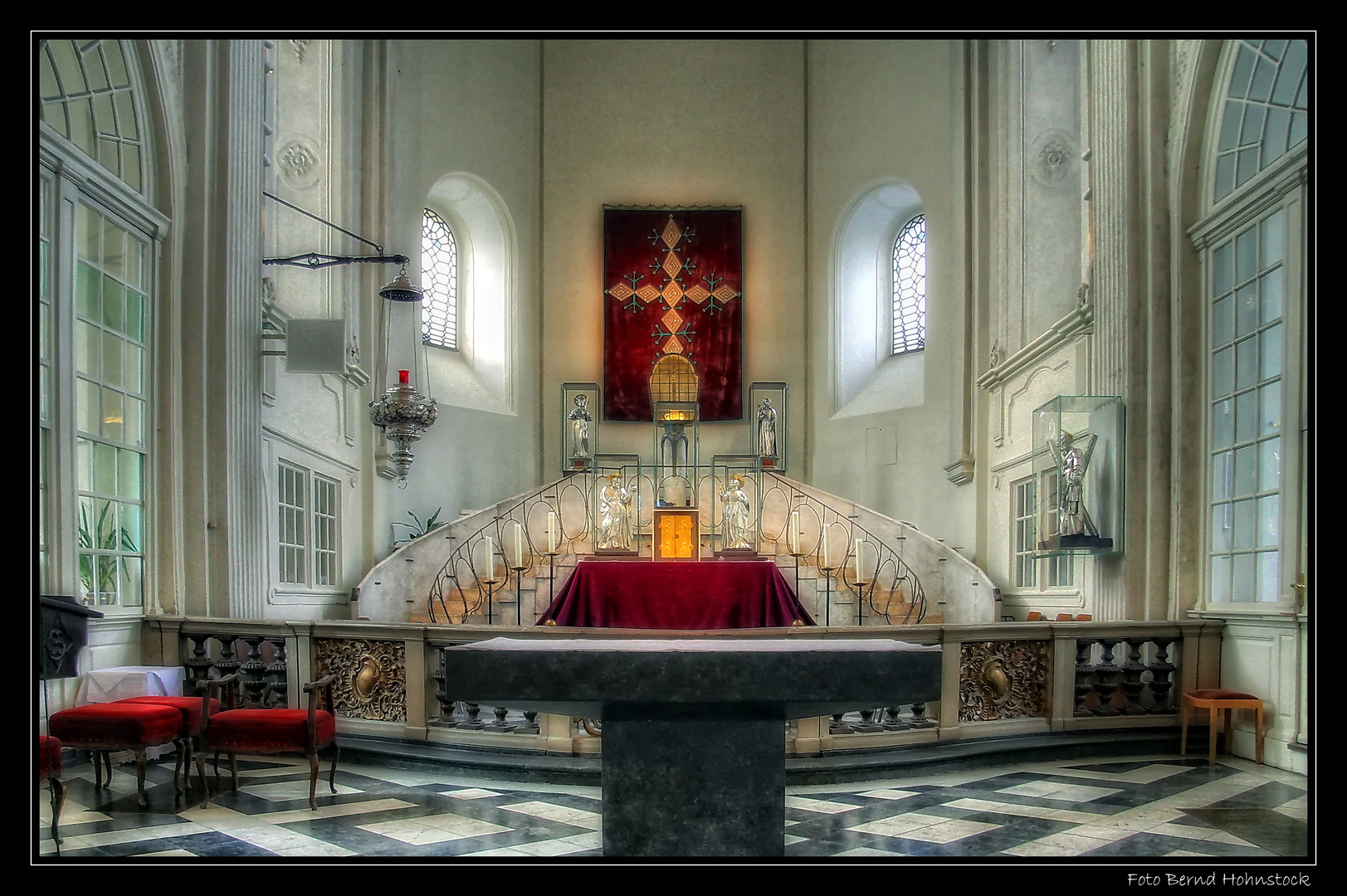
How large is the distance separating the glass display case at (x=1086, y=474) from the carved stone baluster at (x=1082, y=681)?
1154 mm

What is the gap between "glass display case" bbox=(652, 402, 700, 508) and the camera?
13501mm

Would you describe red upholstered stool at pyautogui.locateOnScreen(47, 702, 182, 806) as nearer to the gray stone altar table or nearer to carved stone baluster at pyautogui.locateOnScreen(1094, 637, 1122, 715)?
the gray stone altar table

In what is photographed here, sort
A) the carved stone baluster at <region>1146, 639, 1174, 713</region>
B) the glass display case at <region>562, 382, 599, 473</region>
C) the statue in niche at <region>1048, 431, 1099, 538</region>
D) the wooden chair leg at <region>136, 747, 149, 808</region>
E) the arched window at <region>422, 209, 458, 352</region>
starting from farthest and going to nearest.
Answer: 1. the arched window at <region>422, 209, 458, 352</region>
2. the glass display case at <region>562, 382, 599, 473</region>
3. the statue in niche at <region>1048, 431, 1099, 538</region>
4. the carved stone baluster at <region>1146, 639, 1174, 713</region>
5. the wooden chair leg at <region>136, 747, 149, 808</region>

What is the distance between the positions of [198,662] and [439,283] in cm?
890

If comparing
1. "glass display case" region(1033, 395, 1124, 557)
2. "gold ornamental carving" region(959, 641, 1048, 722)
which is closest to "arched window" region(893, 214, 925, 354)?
"glass display case" region(1033, 395, 1124, 557)

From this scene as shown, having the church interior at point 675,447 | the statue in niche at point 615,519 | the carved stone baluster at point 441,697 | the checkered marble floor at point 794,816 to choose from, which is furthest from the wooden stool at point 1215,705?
the statue in niche at point 615,519

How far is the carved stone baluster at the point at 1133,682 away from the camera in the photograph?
7.52m

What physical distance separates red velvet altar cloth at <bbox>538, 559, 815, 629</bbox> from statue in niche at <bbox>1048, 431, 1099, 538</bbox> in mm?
2288

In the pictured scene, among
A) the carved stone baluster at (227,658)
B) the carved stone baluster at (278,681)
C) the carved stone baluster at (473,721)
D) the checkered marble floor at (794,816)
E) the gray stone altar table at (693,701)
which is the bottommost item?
the checkered marble floor at (794,816)

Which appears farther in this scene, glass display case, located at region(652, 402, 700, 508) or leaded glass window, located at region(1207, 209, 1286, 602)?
glass display case, located at region(652, 402, 700, 508)

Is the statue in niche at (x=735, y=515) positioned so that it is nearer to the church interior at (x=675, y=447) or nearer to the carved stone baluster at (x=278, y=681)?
the church interior at (x=675, y=447)

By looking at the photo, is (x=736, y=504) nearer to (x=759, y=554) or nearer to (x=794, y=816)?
(x=759, y=554)

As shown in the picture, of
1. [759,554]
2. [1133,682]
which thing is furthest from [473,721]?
[759,554]

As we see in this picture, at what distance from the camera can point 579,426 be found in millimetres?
15008
